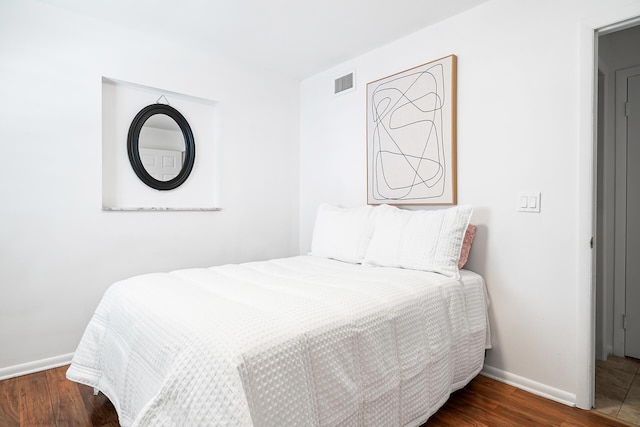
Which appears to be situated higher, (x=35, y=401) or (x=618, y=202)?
(x=618, y=202)

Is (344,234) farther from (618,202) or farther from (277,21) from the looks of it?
(618,202)

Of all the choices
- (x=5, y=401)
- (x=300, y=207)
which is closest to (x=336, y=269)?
(x=300, y=207)

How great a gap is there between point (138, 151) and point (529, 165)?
2.70 m

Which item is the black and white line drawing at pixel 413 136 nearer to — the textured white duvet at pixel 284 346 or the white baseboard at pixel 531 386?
the textured white duvet at pixel 284 346

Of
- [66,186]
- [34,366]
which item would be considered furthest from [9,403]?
[66,186]

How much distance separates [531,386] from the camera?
6.75 ft

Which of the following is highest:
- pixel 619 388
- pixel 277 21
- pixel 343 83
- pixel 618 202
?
pixel 277 21

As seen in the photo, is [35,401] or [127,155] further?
[127,155]

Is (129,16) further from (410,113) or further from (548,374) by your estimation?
(548,374)

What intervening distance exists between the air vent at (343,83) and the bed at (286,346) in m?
1.74

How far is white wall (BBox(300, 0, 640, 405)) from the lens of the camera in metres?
1.89

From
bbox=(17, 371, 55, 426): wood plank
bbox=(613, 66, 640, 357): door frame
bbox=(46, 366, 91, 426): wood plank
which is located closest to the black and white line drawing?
bbox=(613, 66, 640, 357): door frame

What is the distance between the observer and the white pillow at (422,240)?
2076 millimetres

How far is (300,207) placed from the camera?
12.0ft
